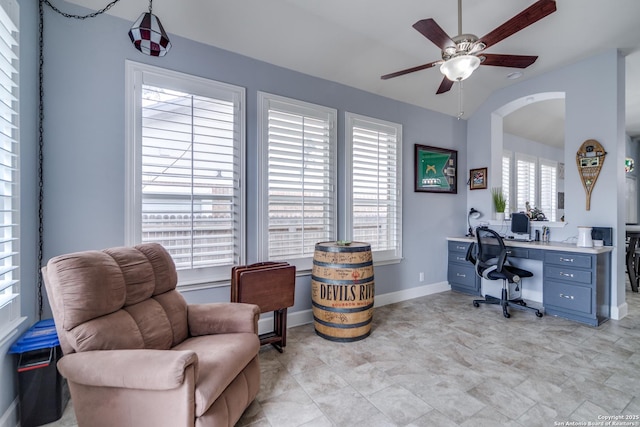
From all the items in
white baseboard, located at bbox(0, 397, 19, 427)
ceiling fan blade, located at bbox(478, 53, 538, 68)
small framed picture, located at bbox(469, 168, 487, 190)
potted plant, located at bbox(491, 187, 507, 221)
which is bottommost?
white baseboard, located at bbox(0, 397, 19, 427)

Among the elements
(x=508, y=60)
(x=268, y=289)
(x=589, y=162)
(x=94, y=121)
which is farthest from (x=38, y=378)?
(x=589, y=162)

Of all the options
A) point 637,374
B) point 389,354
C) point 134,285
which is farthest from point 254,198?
point 637,374

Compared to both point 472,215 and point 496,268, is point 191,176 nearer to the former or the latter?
point 496,268

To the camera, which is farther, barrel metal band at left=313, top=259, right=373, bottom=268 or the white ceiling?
barrel metal band at left=313, top=259, right=373, bottom=268

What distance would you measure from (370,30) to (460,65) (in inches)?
46.9

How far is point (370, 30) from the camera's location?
289 centimetres

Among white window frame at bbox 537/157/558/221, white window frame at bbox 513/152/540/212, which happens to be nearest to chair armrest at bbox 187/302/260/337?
white window frame at bbox 513/152/540/212

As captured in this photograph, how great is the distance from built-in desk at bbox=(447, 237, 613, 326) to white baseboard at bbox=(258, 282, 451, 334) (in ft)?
3.75

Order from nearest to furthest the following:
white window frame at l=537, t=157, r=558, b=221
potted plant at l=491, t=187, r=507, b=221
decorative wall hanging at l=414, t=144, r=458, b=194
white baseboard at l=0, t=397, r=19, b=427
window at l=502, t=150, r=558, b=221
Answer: white baseboard at l=0, t=397, r=19, b=427 < decorative wall hanging at l=414, t=144, r=458, b=194 < potted plant at l=491, t=187, r=507, b=221 < window at l=502, t=150, r=558, b=221 < white window frame at l=537, t=157, r=558, b=221

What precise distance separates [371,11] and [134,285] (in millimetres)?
2854

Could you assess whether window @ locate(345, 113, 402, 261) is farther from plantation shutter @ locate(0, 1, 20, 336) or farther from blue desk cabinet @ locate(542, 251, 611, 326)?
plantation shutter @ locate(0, 1, 20, 336)

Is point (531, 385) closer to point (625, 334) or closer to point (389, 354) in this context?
point (389, 354)

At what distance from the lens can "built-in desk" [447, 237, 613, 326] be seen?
9.93 feet

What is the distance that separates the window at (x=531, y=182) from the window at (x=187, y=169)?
5.07 metres
